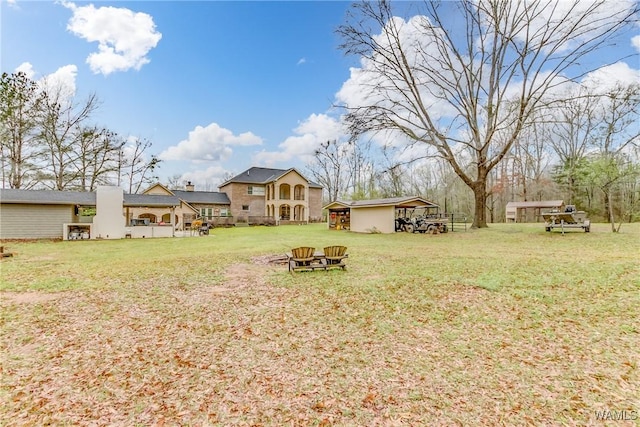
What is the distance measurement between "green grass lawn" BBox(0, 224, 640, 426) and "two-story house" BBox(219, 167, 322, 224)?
2824cm

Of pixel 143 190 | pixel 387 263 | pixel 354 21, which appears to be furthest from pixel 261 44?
pixel 143 190

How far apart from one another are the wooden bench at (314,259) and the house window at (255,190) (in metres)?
29.4

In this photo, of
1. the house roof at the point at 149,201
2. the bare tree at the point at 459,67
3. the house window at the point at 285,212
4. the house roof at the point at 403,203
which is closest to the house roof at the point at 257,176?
the house window at the point at 285,212

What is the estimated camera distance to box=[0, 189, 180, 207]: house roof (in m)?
18.6

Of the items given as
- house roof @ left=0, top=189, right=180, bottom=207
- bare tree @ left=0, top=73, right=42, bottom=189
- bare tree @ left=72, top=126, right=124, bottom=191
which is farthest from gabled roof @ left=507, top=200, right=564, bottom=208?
bare tree @ left=0, top=73, right=42, bottom=189

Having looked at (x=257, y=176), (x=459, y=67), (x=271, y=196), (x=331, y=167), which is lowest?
(x=271, y=196)

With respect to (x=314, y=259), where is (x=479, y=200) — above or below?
above

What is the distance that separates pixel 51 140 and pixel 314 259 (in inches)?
1129

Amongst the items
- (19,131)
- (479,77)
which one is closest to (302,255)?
(479,77)

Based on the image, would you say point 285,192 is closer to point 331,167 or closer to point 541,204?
point 331,167

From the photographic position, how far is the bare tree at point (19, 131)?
68.3ft

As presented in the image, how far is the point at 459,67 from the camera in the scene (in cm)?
1984

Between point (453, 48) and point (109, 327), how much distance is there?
23.0 metres

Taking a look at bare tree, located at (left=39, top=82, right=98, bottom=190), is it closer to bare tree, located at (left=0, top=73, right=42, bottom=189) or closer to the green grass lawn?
bare tree, located at (left=0, top=73, right=42, bottom=189)
